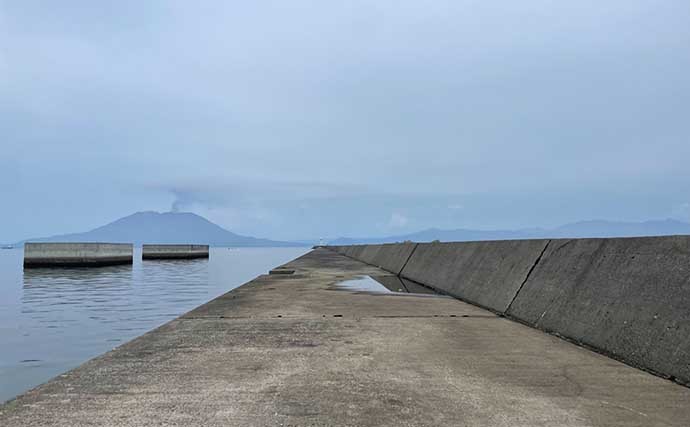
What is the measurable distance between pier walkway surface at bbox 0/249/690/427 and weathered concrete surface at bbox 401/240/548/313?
164 centimetres

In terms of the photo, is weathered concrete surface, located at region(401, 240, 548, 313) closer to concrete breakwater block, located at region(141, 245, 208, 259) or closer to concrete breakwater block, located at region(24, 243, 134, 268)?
concrete breakwater block, located at region(24, 243, 134, 268)

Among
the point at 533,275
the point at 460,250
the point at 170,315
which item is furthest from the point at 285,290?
the point at 533,275

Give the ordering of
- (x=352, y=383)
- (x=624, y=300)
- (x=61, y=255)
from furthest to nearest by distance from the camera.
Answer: (x=61, y=255) → (x=624, y=300) → (x=352, y=383)

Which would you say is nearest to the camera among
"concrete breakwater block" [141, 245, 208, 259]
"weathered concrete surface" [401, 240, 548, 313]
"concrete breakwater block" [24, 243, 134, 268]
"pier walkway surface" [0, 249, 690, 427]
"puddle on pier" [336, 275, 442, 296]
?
"pier walkway surface" [0, 249, 690, 427]

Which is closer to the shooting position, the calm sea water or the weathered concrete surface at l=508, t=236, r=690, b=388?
the weathered concrete surface at l=508, t=236, r=690, b=388

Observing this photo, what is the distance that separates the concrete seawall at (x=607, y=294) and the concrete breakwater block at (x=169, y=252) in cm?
5899

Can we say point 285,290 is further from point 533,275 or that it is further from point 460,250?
point 533,275

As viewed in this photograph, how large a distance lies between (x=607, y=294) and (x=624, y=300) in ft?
0.95

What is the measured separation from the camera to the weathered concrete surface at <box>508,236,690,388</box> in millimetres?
3576

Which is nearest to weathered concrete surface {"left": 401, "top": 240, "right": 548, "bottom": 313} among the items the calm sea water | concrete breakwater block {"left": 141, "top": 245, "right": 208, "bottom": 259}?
the calm sea water

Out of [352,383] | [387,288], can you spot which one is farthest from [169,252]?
[352,383]

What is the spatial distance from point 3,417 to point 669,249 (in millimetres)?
5799

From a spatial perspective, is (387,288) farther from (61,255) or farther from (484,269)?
(61,255)

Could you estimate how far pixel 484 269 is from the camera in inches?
339
